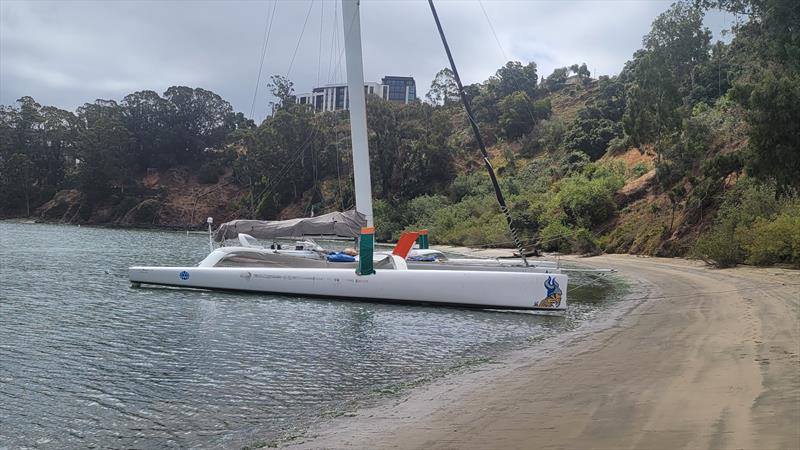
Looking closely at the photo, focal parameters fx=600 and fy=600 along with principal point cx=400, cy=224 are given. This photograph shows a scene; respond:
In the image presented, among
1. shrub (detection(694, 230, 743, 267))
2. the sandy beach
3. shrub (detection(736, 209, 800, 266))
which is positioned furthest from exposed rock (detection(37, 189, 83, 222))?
the sandy beach

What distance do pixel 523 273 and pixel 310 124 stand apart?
250 feet

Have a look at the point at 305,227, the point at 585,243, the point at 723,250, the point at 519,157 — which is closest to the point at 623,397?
the point at 305,227

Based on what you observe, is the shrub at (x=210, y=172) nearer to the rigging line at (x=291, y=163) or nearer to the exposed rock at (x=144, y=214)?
the exposed rock at (x=144, y=214)

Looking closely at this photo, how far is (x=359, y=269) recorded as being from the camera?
18156mm

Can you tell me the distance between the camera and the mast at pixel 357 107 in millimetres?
20734

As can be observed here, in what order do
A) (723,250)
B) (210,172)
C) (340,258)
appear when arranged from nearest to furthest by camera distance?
1. (340,258)
2. (723,250)
3. (210,172)

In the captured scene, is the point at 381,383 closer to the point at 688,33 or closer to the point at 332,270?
the point at 332,270

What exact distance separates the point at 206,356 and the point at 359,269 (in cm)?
768

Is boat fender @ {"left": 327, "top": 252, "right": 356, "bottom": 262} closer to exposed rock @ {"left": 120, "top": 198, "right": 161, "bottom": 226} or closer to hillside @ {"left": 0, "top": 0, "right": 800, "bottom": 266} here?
hillside @ {"left": 0, "top": 0, "right": 800, "bottom": 266}

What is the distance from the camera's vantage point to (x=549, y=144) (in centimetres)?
7588

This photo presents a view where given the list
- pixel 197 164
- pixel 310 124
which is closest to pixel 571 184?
pixel 310 124

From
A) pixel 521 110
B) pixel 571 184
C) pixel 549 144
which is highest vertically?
pixel 521 110

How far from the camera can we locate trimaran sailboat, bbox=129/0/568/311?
54.1ft

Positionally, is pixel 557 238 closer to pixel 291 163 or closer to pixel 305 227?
pixel 305 227
